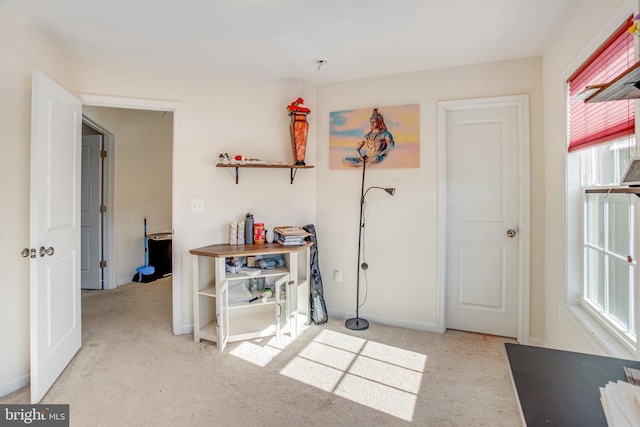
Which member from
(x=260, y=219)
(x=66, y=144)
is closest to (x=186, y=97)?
(x=66, y=144)

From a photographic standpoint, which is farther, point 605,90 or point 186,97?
point 186,97

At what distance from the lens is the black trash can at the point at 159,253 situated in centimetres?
447

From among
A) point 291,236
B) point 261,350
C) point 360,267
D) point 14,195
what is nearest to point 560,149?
point 360,267

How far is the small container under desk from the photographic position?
2.48 metres

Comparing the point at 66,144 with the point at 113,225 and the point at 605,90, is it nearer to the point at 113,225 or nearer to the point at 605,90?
the point at 113,225

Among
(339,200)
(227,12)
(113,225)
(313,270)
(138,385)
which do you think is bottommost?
(138,385)

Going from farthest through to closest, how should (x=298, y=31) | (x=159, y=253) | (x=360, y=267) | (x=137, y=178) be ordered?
(x=159, y=253), (x=137, y=178), (x=360, y=267), (x=298, y=31)

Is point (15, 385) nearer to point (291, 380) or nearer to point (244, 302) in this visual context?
point (244, 302)

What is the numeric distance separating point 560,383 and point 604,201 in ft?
4.85

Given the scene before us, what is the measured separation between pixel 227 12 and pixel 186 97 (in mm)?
1085

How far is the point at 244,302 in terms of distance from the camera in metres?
2.64

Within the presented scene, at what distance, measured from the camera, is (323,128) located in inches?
122

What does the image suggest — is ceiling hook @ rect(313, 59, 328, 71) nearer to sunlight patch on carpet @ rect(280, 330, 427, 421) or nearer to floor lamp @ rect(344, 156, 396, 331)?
floor lamp @ rect(344, 156, 396, 331)

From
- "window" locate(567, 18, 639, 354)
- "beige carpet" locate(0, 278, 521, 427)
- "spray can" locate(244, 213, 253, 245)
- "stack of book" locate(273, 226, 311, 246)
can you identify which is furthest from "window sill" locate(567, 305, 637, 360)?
"spray can" locate(244, 213, 253, 245)
